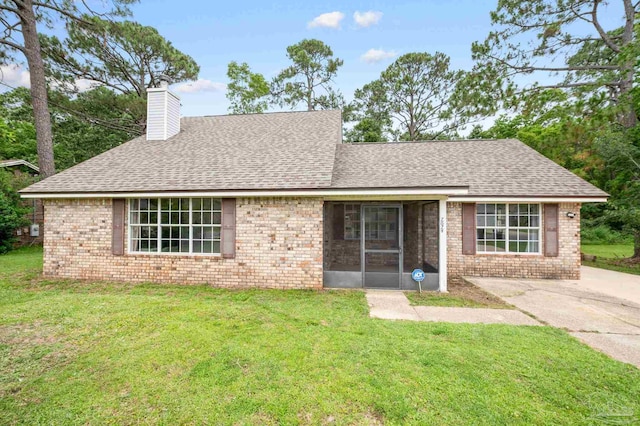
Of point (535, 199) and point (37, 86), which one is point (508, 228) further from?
point (37, 86)

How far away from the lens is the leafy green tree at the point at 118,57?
1600 centimetres

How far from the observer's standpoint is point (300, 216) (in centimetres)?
714

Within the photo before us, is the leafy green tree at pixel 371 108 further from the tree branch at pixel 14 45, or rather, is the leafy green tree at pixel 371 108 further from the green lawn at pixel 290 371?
the green lawn at pixel 290 371

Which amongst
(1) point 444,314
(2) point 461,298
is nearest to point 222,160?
(1) point 444,314

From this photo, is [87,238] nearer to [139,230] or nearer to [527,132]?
[139,230]

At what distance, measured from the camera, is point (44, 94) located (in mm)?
13312

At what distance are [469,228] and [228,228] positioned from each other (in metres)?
6.99

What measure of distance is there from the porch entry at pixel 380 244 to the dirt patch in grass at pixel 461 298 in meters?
0.50

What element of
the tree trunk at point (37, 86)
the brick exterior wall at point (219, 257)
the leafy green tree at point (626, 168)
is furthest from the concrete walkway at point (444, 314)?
the tree trunk at point (37, 86)

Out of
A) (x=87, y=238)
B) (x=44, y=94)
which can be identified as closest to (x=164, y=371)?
(x=87, y=238)

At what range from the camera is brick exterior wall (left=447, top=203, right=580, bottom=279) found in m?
8.31

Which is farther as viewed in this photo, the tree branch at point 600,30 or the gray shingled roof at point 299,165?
the tree branch at point 600,30

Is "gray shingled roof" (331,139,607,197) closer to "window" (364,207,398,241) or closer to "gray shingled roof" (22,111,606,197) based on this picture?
"gray shingled roof" (22,111,606,197)

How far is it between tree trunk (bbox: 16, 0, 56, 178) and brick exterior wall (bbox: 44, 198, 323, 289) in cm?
784
